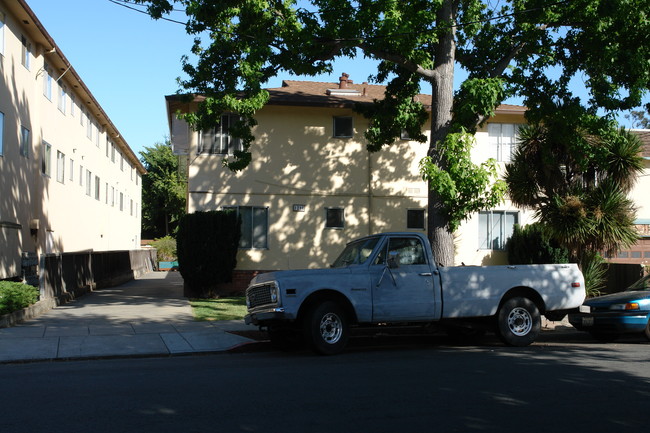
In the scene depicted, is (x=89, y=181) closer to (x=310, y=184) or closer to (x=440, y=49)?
(x=310, y=184)

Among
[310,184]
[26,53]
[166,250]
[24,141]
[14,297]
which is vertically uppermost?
[26,53]

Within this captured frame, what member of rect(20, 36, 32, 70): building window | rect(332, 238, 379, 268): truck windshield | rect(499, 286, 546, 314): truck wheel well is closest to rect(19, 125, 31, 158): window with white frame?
rect(20, 36, 32, 70): building window

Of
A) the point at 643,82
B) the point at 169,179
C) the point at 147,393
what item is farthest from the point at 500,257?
the point at 169,179

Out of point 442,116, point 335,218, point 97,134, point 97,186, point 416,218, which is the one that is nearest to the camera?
point 442,116

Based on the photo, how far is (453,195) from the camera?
44.2 ft

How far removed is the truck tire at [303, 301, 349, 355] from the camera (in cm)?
995

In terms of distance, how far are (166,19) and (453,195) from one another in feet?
25.2

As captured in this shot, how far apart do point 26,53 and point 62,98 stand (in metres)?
4.76

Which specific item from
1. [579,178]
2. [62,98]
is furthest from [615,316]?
[62,98]

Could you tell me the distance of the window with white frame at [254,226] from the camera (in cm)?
2053

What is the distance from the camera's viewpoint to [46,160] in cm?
2494

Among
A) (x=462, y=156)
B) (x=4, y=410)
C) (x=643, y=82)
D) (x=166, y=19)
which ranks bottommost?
(x=4, y=410)

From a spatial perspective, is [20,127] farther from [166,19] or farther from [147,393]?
[147,393]

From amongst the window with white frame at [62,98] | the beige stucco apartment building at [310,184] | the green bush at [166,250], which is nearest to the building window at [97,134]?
the window with white frame at [62,98]
